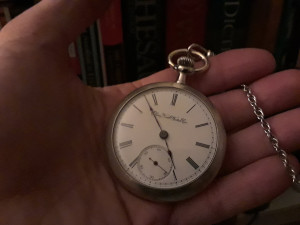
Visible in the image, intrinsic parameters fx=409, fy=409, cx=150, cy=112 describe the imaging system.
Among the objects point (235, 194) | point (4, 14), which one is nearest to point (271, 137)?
point (235, 194)

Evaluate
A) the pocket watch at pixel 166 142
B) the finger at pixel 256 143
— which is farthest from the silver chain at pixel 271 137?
the pocket watch at pixel 166 142

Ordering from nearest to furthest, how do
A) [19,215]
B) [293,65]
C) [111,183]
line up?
[19,215] < [111,183] < [293,65]

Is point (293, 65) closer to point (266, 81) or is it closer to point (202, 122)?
point (266, 81)

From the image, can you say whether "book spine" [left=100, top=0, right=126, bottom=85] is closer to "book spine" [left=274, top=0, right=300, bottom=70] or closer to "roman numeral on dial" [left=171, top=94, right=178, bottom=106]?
"roman numeral on dial" [left=171, top=94, right=178, bottom=106]

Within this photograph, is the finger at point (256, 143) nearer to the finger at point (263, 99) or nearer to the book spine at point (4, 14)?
the finger at point (263, 99)

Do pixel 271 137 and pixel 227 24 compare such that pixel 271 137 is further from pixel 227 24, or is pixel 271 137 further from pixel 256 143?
pixel 227 24

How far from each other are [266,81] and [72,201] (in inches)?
20.8

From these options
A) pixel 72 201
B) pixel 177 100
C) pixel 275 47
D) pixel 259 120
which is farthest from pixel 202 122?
pixel 275 47

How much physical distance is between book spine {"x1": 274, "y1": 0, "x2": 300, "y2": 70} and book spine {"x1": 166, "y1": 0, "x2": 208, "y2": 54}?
213 mm

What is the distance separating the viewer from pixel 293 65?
1.17m

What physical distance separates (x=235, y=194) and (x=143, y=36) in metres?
0.48

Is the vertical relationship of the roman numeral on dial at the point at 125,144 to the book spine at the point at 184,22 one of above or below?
below

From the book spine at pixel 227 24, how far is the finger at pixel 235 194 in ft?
1.24

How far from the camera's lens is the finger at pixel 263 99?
97cm
